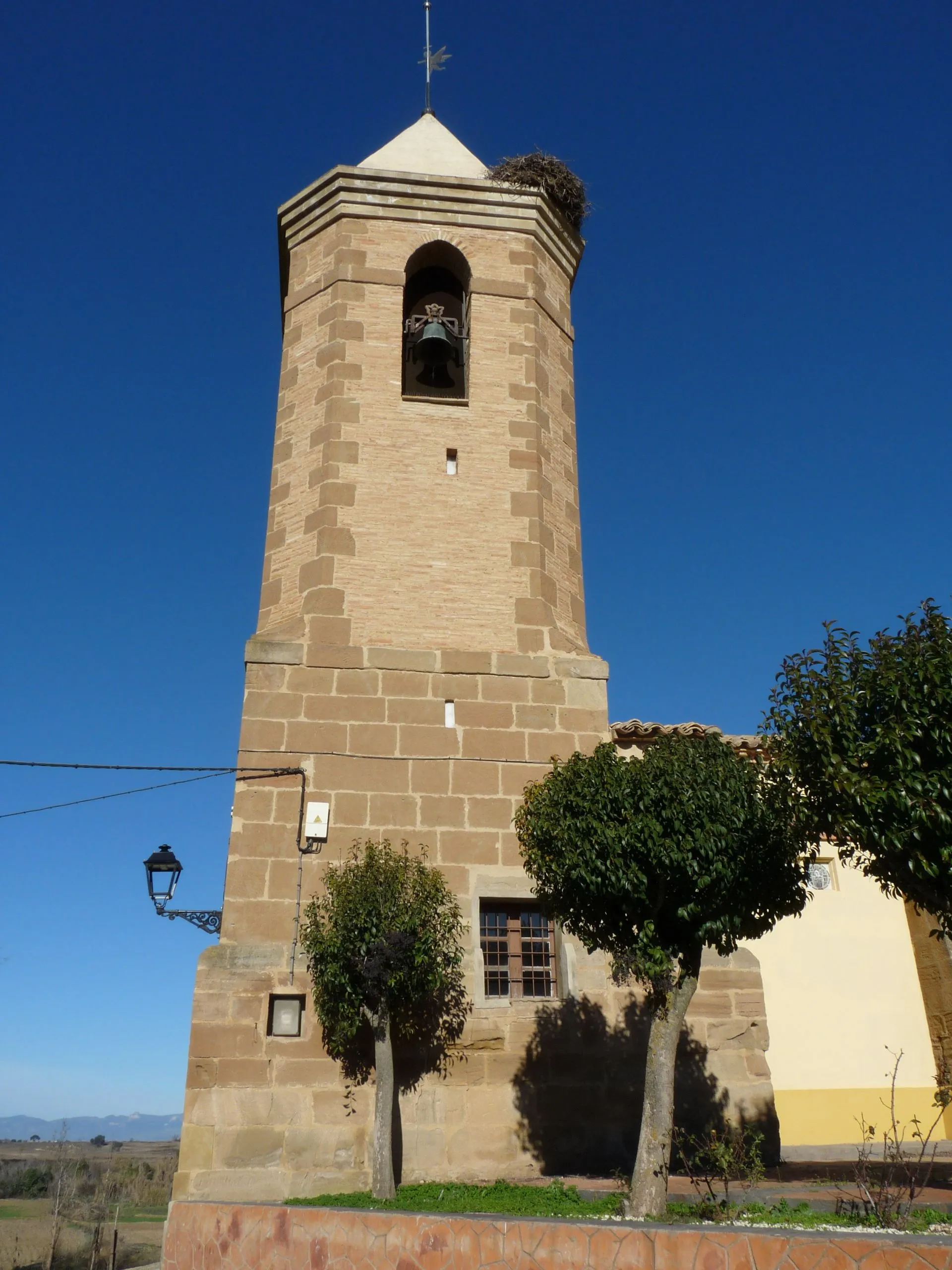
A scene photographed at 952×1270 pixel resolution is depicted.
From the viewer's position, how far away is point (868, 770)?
8.09 meters

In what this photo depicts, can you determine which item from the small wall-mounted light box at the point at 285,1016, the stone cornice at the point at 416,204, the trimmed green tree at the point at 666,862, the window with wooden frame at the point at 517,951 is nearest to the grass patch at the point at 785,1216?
the trimmed green tree at the point at 666,862

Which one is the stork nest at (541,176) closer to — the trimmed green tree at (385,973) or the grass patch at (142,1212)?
the trimmed green tree at (385,973)

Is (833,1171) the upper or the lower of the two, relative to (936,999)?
lower

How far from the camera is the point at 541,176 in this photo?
1473 centimetres

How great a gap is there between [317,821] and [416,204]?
28.0 feet

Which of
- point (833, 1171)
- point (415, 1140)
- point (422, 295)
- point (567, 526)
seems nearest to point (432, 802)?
point (415, 1140)

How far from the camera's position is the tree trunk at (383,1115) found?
846 centimetres

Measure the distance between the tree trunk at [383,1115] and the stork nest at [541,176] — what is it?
11108mm

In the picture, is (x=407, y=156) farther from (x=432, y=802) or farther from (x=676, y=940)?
(x=676, y=940)

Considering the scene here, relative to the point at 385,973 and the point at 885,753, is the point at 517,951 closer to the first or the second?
the point at 385,973

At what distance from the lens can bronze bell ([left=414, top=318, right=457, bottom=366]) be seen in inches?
527

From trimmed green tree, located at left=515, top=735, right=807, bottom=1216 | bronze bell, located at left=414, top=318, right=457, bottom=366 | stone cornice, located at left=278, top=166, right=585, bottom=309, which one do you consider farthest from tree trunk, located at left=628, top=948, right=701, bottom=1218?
stone cornice, located at left=278, top=166, right=585, bottom=309

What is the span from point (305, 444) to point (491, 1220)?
8969 millimetres

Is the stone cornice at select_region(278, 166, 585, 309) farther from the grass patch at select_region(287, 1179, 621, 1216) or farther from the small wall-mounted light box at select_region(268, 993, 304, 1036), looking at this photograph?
the grass patch at select_region(287, 1179, 621, 1216)
